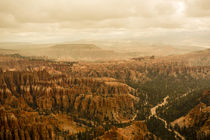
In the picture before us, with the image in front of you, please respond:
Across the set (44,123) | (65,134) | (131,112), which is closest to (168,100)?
(131,112)

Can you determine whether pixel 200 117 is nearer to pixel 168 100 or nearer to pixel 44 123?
pixel 168 100

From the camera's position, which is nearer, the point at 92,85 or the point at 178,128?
the point at 178,128

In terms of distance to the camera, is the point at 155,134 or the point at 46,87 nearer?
the point at 155,134

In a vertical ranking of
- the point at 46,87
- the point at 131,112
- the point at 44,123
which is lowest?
the point at 131,112

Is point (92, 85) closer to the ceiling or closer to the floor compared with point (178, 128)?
closer to the ceiling

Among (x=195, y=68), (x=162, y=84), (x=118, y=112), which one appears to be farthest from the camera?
(x=195, y=68)

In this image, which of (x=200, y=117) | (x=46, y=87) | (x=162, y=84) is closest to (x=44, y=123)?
(x=46, y=87)

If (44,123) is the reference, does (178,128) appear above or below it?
below

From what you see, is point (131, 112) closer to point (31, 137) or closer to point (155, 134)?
point (155, 134)

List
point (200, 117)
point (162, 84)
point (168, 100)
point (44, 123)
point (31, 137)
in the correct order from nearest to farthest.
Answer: point (31, 137)
point (44, 123)
point (200, 117)
point (168, 100)
point (162, 84)
